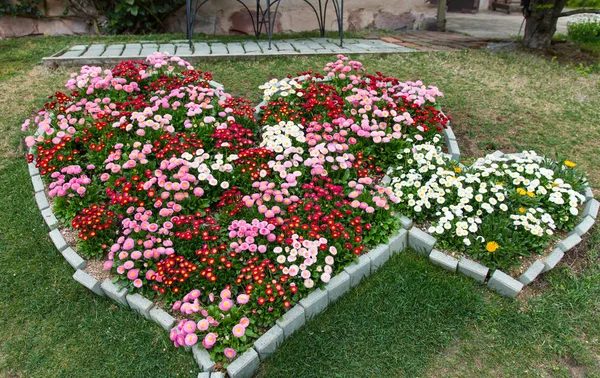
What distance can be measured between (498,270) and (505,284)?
10 cm

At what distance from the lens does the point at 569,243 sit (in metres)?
2.92

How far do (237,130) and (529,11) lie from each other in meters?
5.29

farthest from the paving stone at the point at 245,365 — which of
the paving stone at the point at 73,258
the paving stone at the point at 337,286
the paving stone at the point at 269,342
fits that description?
the paving stone at the point at 73,258

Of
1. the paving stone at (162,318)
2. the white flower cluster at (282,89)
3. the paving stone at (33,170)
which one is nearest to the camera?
the paving stone at (162,318)

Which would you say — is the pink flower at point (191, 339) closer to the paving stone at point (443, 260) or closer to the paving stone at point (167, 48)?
the paving stone at point (443, 260)

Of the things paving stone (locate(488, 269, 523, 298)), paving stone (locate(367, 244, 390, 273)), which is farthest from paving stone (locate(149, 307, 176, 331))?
paving stone (locate(488, 269, 523, 298))

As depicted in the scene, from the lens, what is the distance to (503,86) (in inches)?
203

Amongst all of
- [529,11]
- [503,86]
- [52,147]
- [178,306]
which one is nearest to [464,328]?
[178,306]

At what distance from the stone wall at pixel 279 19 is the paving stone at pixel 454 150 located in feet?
15.1

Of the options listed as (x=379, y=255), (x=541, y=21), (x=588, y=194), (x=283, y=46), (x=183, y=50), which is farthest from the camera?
(x=541, y=21)

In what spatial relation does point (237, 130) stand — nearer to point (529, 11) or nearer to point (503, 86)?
point (503, 86)

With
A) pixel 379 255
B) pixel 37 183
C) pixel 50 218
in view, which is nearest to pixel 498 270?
pixel 379 255

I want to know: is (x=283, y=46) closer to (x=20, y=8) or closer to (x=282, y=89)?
(x=282, y=89)

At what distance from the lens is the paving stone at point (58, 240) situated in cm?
288
